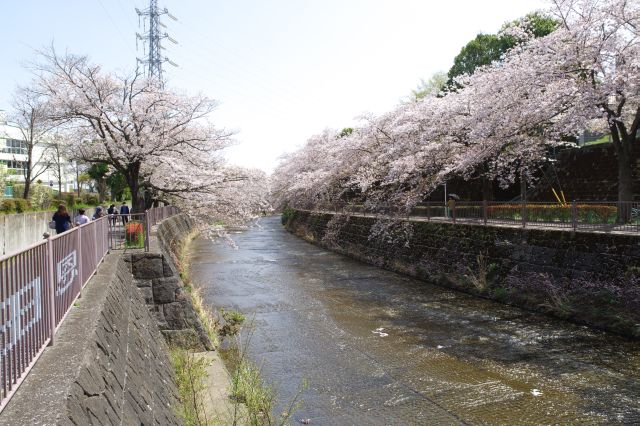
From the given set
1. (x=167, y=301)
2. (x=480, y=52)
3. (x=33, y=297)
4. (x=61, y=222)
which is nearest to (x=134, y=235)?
(x=167, y=301)

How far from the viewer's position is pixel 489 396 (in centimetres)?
858

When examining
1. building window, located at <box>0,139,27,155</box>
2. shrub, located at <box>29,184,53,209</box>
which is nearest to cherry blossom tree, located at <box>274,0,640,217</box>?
shrub, located at <box>29,184,53,209</box>

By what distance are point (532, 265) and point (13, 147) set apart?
70.6 m

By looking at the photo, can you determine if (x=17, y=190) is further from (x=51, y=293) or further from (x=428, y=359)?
(x=51, y=293)

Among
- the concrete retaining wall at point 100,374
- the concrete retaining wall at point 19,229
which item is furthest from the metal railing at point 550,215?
the concrete retaining wall at point 19,229

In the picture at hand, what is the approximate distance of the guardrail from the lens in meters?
3.24

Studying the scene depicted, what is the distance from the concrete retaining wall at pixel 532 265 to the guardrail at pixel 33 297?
450 inches

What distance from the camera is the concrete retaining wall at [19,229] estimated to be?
17062mm

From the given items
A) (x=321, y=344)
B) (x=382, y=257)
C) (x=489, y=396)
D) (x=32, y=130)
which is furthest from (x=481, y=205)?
(x=32, y=130)

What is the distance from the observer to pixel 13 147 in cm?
6631

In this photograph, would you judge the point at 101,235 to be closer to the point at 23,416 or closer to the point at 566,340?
the point at 23,416

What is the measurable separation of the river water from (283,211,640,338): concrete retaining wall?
0.55 metres

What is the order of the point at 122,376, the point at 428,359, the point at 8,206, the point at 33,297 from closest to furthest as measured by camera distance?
the point at 33,297, the point at 122,376, the point at 428,359, the point at 8,206

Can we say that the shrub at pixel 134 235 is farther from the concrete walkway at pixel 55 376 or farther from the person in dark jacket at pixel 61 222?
the concrete walkway at pixel 55 376
